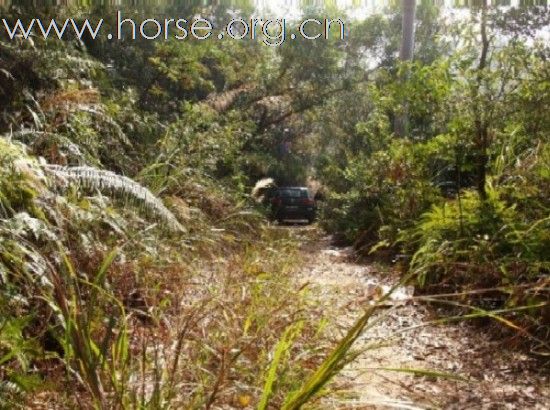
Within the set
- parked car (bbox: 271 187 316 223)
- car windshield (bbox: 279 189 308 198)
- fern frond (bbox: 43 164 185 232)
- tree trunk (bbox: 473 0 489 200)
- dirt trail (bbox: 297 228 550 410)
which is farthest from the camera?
car windshield (bbox: 279 189 308 198)

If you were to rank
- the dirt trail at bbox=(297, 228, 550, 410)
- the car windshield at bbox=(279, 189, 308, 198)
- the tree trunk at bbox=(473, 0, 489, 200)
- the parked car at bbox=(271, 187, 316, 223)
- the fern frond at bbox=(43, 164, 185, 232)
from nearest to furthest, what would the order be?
the dirt trail at bbox=(297, 228, 550, 410) → the fern frond at bbox=(43, 164, 185, 232) → the tree trunk at bbox=(473, 0, 489, 200) → the parked car at bbox=(271, 187, 316, 223) → the car windshield at bbox=(279, 189, 308, 198)

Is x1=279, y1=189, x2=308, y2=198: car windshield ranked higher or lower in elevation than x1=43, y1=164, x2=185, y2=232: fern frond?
lower

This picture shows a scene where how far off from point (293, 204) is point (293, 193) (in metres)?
0.45

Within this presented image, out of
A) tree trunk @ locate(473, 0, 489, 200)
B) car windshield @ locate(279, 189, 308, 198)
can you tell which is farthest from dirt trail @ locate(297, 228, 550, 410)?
car windshield @ locate(279, 189, 308, 198)

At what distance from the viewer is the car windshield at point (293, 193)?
20067 mm

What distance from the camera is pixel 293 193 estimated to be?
20219 millimetres

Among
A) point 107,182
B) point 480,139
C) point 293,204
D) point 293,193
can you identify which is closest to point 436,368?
point 480,139

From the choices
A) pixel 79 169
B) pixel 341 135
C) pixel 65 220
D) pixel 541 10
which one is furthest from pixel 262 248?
pixel 341 135

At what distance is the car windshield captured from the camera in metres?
20.1

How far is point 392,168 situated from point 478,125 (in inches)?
131

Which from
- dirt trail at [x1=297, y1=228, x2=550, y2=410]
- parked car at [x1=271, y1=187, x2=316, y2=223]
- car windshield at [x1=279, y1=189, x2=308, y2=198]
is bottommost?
parked car at [x1=271, y1=187, x2=316, y2=223]

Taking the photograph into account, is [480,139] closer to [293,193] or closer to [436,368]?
[436,368]

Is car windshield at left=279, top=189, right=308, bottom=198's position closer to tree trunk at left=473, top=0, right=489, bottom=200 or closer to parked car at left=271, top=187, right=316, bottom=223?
parked car at left=271, top=187, right=316, bottom=223

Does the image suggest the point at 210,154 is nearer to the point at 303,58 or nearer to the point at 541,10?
the point at 303,58
